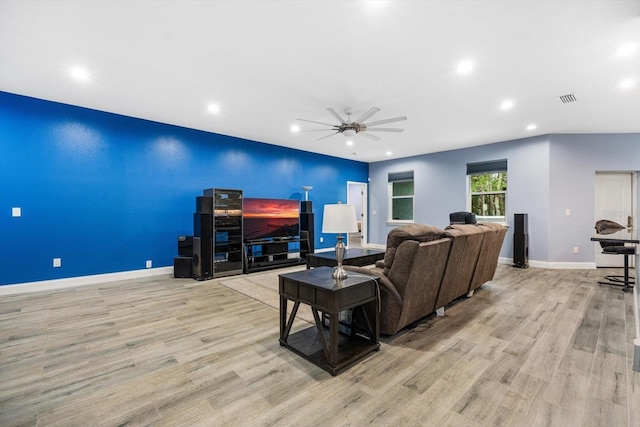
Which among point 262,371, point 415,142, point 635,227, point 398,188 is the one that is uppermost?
point 415,142

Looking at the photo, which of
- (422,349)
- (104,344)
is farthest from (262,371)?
(104,344)

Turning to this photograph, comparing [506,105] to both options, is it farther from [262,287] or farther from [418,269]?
[262,287]

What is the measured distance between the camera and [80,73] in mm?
3365

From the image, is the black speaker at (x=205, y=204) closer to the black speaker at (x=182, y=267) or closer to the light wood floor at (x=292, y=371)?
the black speaker at (x=182, y=267)

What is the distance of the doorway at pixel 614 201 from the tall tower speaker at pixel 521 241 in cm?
125

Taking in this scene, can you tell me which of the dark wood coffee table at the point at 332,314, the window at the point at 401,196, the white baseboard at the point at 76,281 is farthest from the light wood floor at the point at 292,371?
the window at the point at 401,196

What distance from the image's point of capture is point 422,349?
241cm

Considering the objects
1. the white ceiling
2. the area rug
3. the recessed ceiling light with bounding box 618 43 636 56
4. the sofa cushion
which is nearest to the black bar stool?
the white ceiling

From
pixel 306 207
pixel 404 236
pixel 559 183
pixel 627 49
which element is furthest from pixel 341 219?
pixel 559 183

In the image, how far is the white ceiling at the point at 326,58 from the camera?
2322 millimetres

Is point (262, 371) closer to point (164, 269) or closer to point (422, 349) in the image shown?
point (422, 349)

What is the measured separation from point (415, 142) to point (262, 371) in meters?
5.81

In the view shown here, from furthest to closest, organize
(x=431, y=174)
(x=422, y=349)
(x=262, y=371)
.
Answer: (x=431, y=174)
(x=422, y=349)
(x=262, y=371)

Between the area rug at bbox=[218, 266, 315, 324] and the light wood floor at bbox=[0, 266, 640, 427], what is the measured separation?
32cm
